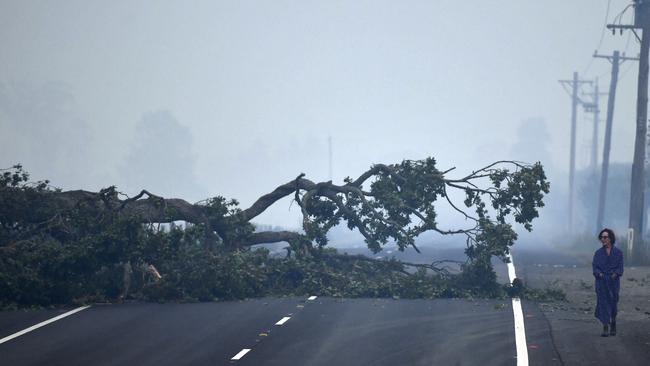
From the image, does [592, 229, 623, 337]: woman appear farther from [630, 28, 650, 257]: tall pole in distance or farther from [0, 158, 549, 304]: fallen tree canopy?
[630, 28, 650, 257]: tall pole in distance

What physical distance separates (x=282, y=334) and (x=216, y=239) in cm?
800

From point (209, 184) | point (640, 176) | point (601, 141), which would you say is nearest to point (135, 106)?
point (209, 184)

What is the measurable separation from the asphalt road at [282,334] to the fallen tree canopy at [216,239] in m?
0.90

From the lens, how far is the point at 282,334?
1645 centimetres

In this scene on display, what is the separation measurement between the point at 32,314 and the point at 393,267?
8.77 metres

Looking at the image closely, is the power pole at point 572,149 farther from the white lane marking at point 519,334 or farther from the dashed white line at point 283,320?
the dashed white line at point 283,320

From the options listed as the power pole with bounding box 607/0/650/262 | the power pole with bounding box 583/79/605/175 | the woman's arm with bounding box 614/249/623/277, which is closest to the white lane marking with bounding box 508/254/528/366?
the woman's arm with bounding box 614/249/623/277

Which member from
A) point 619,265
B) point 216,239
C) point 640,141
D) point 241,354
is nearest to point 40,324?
point 241,354

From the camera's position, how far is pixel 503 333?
16.5 metres

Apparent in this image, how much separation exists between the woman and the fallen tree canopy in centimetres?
554

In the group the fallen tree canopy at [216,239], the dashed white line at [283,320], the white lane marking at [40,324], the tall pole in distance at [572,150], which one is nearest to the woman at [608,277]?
the dashed white line at [283,320]

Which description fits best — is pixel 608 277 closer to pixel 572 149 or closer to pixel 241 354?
pixel 241 354

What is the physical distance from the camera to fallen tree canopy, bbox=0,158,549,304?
20.7 metres

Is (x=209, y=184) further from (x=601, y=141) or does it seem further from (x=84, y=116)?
(x=601, y=141)
